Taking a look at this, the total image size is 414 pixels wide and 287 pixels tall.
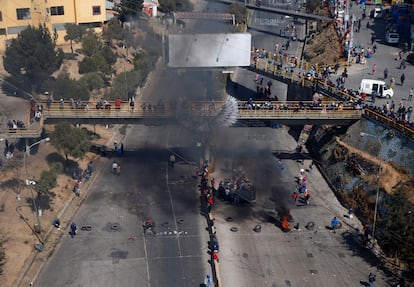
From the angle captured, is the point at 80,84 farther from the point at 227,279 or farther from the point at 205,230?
the point at 227,279

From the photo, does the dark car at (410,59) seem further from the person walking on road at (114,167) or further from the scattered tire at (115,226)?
the scattered tire at (115,226)

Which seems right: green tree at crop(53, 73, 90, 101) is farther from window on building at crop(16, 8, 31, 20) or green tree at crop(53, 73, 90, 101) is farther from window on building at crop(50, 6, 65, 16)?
window on building at crop(50, 6, 65, 16)

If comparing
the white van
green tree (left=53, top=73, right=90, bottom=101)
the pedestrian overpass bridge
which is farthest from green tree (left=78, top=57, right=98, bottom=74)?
the white van

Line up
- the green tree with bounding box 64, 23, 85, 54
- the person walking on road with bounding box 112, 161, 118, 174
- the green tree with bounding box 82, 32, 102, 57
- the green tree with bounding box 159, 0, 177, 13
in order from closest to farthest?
the person walking on road with bounding box 112, 161, 118, 174 < the green tree with bounding box 82, 32, 102, 57 < the green tree with bounding box 64, 23, 85, 54 < the green tree with bounding box 159, 0, 177, 13

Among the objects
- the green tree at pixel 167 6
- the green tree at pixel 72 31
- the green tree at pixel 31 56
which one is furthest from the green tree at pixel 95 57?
the green tree at pixel 167 6

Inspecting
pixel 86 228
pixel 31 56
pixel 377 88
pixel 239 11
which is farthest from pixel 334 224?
pixel 239 11

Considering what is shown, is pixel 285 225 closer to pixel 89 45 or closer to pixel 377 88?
pixel 377 88
